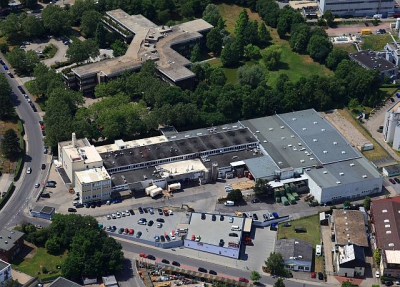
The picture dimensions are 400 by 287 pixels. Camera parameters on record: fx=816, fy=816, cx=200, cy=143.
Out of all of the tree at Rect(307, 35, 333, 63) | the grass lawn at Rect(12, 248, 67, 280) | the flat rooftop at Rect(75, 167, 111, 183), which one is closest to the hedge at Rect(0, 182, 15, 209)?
the flat rooftop at Rect(75, 167, 111, 183)

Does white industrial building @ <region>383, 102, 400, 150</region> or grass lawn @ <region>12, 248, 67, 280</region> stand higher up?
white industrial building @ <region>383, 102, 400, 150</region>

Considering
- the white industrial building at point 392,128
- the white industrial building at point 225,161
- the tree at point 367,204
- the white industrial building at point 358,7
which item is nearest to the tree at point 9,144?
the white industrial building at point 225,161

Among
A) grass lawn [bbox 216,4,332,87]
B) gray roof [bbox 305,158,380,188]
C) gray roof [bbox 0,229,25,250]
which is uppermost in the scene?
gray roof [bbox 305,158,380,188]

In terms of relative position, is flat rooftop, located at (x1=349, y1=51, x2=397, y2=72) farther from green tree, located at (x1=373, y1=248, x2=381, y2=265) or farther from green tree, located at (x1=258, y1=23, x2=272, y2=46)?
green tree, located at (x1=373, y1=248, x2=381, y2=265)

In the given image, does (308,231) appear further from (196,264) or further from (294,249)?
(196,264)

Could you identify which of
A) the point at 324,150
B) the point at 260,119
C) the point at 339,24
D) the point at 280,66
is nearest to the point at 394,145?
the point at 324,150

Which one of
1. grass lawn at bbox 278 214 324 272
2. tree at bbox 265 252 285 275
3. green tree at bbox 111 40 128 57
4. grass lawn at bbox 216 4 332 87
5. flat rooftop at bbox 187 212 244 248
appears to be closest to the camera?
tree at bbox 265 252 285 275
